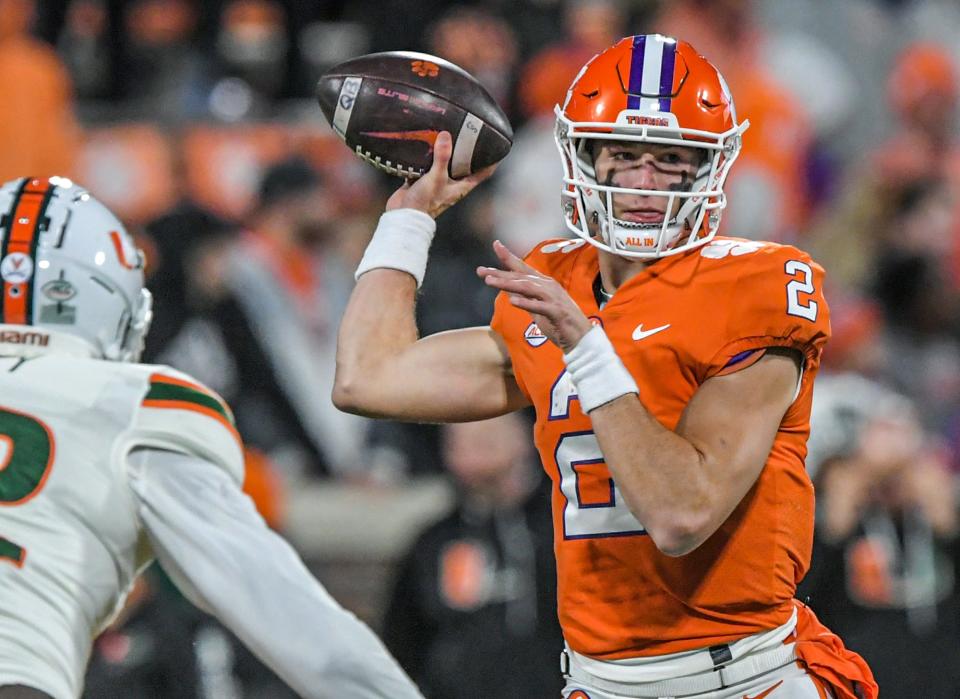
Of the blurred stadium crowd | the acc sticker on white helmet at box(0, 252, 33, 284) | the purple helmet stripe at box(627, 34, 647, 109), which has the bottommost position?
the blurred stadium crowd

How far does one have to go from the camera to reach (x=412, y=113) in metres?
3.19

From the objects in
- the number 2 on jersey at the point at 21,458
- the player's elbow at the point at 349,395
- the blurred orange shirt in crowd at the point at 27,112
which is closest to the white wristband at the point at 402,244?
the player's elbow at the point at 349,395

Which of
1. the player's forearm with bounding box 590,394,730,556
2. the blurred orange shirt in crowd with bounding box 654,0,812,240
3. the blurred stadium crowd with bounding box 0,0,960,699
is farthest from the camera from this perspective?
the blurred orange shirt in crowd with bounding box 654,0,812,240

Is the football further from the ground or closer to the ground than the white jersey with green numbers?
further from the ground

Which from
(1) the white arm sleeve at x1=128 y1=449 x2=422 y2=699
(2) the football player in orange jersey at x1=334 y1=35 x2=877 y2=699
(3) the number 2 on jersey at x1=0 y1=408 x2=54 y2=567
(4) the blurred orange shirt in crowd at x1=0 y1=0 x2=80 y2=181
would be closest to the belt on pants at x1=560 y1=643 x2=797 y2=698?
(2) the football player in orange jersey at x1=334 y1=35 x2=877 y2=699

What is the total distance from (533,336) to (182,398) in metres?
0.70

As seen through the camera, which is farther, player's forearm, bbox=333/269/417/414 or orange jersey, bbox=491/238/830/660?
player's forearm, bbox=333/269/417/414

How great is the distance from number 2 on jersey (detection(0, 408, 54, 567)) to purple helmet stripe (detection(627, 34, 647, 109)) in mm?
1263

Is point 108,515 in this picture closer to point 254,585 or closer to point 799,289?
point 254,585

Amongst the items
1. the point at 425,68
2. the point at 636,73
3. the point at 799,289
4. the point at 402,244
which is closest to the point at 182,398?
the point at 402,244

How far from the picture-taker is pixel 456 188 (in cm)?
329

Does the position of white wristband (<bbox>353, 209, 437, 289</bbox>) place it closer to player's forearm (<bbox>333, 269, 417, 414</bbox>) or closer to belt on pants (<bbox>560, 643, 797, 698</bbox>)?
player's forearm (<bbox>333, 269, 417, 414</bbox>)

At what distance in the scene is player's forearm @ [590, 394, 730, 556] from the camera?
8.63ft

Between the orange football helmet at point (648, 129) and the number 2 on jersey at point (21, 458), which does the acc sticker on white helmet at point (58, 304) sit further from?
the orange football helmet at point (648, 129)
